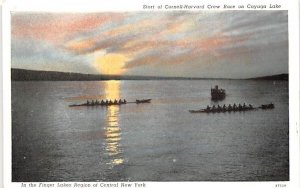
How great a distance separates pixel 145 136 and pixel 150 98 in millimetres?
98

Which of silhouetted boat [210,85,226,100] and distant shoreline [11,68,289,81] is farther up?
distant shoreline [11,68,289,81]

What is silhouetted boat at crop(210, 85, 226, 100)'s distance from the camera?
1118mm

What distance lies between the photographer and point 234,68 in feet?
3.70

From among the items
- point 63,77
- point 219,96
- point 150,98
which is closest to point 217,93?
point 219,96

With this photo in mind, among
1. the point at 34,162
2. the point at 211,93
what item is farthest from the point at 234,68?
the point at 34,162

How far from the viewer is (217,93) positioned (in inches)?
44.1

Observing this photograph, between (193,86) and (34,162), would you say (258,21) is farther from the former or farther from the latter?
(34,162)

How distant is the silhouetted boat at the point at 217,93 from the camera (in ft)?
3.67

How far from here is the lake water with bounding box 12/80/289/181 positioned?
1117 mm

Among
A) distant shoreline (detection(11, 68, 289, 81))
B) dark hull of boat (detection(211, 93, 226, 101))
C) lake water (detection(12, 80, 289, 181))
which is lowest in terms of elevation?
lake water (detection(12, 80, 289, 181))

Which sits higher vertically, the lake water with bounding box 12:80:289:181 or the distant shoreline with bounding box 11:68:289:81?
the distant shoreline with bounding box 11:68:289:81

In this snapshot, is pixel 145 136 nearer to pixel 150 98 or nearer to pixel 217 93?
pixel 150 98

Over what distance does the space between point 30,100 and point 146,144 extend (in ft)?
1.05

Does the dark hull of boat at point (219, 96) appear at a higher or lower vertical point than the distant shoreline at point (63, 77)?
lower
